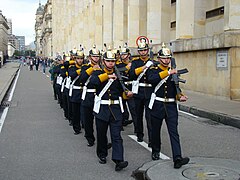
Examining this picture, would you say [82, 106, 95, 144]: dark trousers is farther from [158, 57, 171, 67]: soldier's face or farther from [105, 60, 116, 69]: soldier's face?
[158, 57, 171, 67]: soldier's face

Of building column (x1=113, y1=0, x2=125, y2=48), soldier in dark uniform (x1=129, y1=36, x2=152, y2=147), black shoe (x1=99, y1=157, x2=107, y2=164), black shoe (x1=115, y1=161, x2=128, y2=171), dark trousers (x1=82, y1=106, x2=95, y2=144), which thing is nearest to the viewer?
black shoe (x1=115, y1=161, x2=128, y2=171)

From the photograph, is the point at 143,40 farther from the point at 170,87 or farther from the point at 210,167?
the point at 210,167

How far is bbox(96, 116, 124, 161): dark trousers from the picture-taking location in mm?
6625

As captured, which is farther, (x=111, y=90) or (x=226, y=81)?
(x=226, y=81)

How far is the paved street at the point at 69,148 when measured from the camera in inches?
260

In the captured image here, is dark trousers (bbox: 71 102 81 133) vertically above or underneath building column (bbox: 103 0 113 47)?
underneath

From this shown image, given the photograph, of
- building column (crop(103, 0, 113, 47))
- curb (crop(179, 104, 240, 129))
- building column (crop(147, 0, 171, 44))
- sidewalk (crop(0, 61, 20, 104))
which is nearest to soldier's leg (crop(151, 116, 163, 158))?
curb (crop(179, 104, 240, 129))

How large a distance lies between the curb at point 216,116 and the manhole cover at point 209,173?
455 cm

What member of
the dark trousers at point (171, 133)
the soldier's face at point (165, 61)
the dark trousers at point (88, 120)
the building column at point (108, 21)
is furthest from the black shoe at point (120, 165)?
the building column at point (108, 21)

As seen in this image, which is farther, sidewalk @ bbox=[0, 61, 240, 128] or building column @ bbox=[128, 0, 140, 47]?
building column @ bbox=[128, 0, 140, 47]

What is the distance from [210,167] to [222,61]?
31.6ft

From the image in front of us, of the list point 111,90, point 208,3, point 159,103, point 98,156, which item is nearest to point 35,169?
point 98,156

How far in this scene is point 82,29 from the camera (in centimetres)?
4741

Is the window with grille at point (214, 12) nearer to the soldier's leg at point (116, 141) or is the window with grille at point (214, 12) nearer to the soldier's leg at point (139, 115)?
the soldier's leg at point (139, 115)
